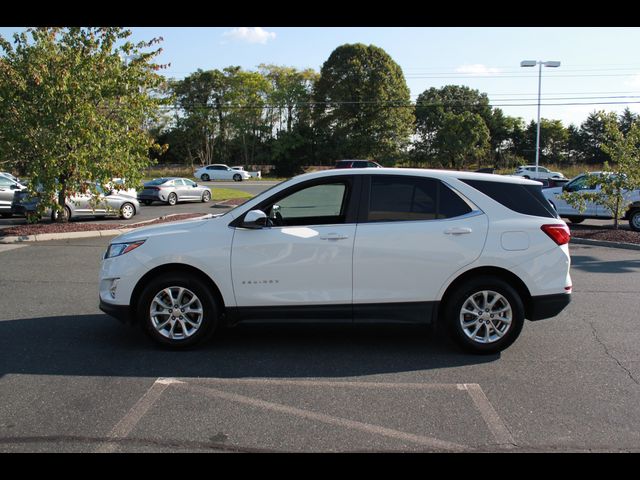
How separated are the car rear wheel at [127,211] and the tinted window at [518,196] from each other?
54.1ft

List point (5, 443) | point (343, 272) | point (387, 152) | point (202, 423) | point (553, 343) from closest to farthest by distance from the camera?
point (5, 443), point (202, 423), point (343, 272), point (553, 343), point (387, 152)

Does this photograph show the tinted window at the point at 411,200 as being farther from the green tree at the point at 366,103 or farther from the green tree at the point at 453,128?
the green tree at the point at 453,128

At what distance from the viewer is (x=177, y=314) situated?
5617mm

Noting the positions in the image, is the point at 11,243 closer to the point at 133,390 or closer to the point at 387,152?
the point at 133,390

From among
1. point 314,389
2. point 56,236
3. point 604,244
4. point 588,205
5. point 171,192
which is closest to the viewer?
point 314,389

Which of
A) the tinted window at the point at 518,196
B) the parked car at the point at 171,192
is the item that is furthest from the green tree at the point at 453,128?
the tinted window at the point at 518,196

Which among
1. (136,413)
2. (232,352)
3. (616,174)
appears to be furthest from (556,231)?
(616,174)

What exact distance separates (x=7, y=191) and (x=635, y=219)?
20.4 m

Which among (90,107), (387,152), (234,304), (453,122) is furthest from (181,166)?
(234,304)

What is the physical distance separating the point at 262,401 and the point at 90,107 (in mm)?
12951

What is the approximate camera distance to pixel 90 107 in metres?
15.1

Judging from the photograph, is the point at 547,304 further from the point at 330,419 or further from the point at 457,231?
the point at 330,419

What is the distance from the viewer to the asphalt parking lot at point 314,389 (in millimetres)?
3822

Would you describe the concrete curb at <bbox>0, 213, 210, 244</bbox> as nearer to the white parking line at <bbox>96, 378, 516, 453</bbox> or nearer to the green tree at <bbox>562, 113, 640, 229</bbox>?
the white parking line at <bbox>96, 378, 516, 453</bbox>
